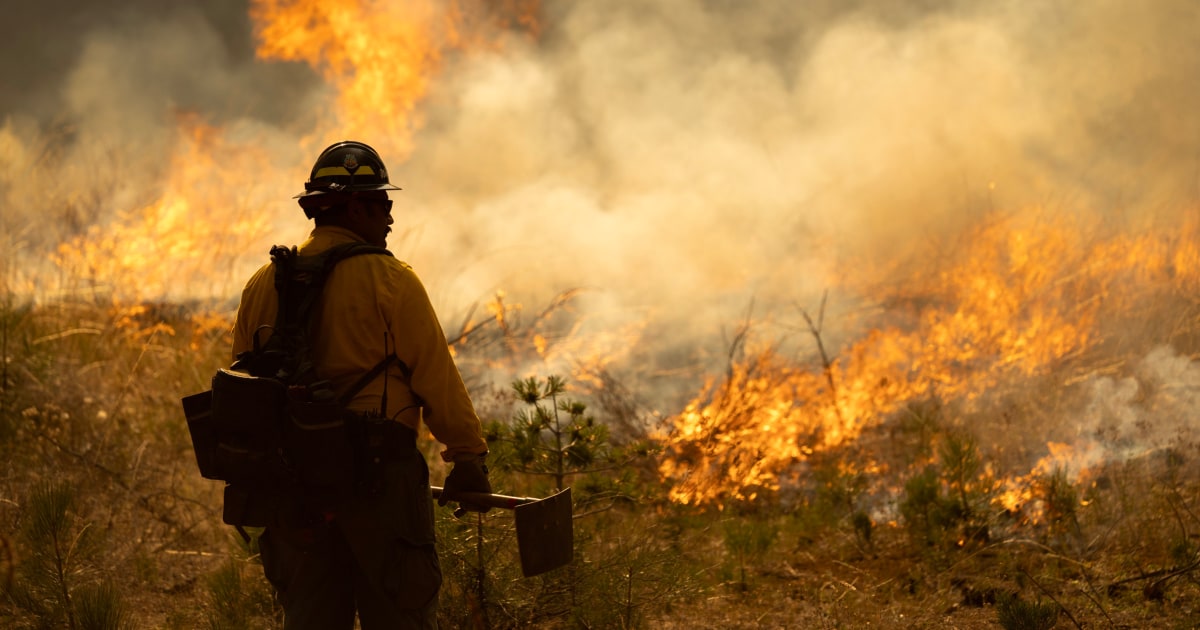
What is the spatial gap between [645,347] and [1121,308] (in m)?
4.16

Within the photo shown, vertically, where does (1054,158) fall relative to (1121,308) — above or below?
above

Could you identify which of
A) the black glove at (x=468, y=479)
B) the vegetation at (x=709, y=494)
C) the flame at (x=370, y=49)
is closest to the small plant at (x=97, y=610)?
the vegetation at (x=709, y=494)

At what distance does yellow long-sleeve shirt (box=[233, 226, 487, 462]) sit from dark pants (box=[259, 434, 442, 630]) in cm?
19

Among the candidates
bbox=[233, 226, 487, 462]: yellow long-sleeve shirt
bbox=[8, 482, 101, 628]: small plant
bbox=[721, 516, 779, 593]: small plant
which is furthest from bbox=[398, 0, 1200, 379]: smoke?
bbox=[233, 226, 487, 462]: yellow long-sleeve shirt

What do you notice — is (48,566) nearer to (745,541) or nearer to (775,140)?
(745,541)

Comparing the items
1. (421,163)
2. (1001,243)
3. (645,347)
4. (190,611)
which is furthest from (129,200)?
(1001,243)

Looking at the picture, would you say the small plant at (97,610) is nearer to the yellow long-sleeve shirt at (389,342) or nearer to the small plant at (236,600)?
the small plant at (236,600)

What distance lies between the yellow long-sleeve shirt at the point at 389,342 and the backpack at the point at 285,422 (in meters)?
0.04

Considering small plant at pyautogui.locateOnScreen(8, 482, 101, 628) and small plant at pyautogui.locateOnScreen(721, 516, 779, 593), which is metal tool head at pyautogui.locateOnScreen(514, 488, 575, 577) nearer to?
small plant at pyautogui.locateOnScreen(8, 482, 101, 628)

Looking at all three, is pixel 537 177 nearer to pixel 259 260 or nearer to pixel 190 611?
pixel 259 260

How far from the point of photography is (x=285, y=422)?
112 inches

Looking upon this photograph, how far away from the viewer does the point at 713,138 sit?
11789mm

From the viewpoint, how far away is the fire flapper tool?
10.2 ft

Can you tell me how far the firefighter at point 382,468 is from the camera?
2.92 meters
